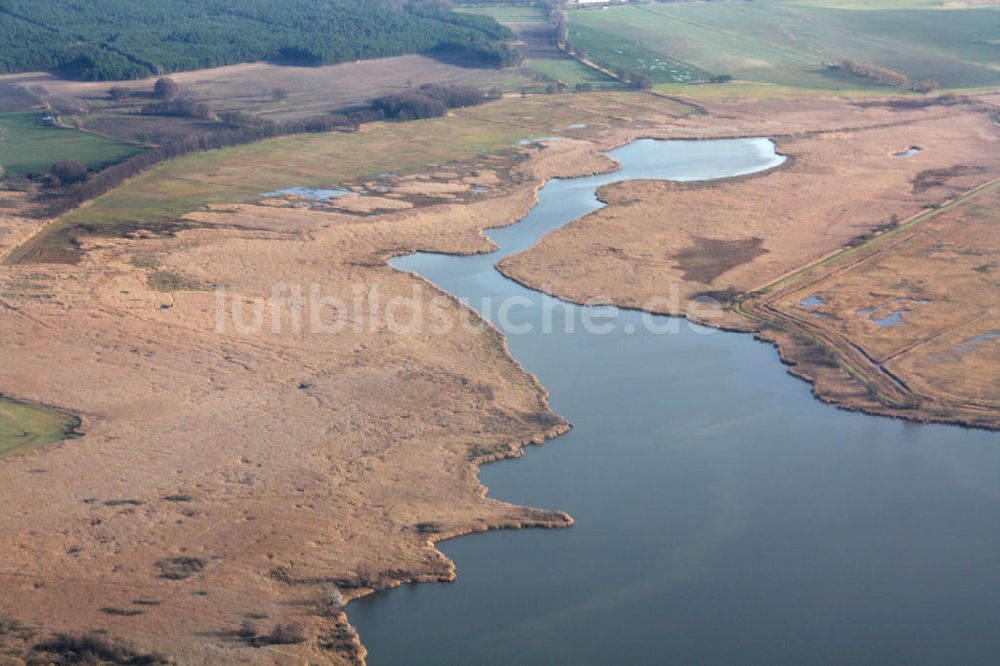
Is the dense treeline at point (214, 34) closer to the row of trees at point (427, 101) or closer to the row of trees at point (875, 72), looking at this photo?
the row of trees at point (427, 101)

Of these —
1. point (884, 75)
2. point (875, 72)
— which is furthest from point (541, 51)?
point (884, 75)

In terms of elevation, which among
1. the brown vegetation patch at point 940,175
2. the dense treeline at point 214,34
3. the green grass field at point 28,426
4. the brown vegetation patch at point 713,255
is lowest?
the green grass field at point 28,426

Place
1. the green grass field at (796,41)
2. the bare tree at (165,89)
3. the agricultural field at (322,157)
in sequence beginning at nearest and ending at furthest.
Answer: the agricultural field at (322,157) → the bare tree at (165,89) → the green grass field at (796,41)

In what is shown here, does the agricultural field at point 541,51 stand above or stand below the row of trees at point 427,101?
above

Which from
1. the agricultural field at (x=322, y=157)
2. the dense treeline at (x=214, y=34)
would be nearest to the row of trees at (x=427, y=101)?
the agricultural field at (x=322, y=157)

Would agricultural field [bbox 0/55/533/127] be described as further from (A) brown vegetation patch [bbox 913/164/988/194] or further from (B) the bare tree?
(A) brown vegetation patch [bbox 913/164/988/194]

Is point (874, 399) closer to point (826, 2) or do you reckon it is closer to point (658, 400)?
point (658, 400)
